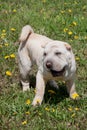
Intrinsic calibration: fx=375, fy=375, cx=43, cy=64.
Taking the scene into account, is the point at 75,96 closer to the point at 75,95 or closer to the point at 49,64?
the point at 75,95

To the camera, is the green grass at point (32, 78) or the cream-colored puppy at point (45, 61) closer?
the cream-colored puppy at point (45, 61)

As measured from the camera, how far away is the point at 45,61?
13.9 ft

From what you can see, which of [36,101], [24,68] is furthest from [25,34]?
[36,101]

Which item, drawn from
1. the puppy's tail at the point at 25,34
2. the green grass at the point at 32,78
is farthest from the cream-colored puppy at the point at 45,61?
the green grass at the point at 32,78

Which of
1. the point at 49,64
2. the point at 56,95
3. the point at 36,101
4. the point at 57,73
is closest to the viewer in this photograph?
the point at 49,64

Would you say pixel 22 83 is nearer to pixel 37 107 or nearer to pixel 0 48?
pixel 37 107

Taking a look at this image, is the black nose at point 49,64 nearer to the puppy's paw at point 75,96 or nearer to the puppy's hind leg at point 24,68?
the puppy's paw at point 75,96

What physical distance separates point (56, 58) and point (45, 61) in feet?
0.42

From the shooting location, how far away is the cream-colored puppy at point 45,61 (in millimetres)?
4254

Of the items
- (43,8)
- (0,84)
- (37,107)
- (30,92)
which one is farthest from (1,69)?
(43,8)

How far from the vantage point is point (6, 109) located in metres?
4.64

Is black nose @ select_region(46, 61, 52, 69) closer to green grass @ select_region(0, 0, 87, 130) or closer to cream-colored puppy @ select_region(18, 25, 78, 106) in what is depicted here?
cream-colored puppy @ select_region(18, 25, 78, 106)

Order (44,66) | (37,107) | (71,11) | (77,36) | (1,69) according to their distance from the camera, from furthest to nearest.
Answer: (71,11)
(77,36)
(1,69)
(37,107)
(44,66)

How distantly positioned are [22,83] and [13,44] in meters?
1.38
